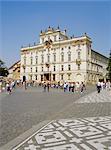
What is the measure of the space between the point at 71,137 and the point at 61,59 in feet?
274

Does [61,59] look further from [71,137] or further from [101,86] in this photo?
[71,137]

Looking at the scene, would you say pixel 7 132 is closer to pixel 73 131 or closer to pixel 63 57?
pixel 73 131

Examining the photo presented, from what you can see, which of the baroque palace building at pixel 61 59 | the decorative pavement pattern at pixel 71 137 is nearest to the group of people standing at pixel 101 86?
the decorative pavement pattern at pixel 71 137

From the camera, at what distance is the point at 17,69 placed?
11469 centimetres

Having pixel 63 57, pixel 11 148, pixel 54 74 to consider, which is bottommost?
pixel 11 148

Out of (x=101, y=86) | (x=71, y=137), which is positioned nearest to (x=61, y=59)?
(x=101, y=86)

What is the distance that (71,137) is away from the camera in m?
7.66

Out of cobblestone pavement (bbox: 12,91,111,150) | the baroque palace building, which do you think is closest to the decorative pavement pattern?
cobblestone pavement (bbox: 12,91,111,150)

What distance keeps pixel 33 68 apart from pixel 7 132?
9096cm

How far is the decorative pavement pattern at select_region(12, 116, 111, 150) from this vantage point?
6.64m

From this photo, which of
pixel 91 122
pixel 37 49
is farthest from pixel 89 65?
pixel 91 122

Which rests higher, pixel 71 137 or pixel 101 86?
pixel 101 86

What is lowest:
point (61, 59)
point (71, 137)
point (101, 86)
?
point (71, 137)

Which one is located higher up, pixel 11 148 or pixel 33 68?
pixel 33 68
